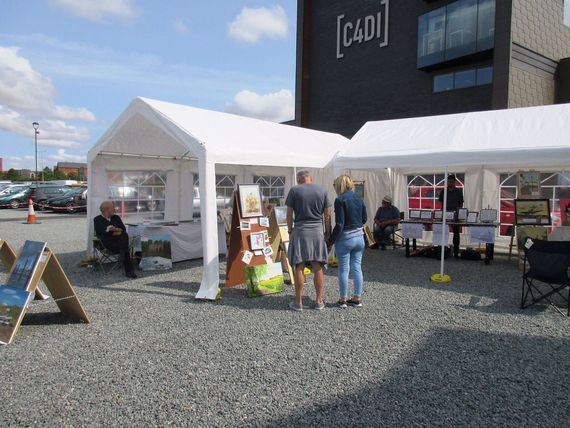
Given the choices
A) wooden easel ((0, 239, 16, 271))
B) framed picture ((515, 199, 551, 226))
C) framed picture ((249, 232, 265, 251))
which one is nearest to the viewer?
wooden easel ((0, 239, 16, 271))

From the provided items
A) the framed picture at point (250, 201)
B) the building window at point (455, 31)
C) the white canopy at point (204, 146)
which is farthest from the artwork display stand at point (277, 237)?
the building window at point (455, 31)

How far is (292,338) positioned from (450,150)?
3906 millimetres

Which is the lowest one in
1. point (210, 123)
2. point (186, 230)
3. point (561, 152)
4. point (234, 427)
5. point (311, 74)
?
point (234, 427)

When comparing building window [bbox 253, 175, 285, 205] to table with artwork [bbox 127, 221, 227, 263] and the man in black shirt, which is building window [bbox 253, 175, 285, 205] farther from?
the man in black shirt

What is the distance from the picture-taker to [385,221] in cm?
942

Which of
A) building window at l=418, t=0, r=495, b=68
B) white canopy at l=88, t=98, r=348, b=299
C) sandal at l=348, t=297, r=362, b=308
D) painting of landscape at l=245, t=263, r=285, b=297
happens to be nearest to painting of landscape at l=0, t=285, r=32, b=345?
white canopy at l=88, t=98, r=348, b=299

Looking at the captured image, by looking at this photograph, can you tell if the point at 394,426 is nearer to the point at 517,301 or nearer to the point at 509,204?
the point at 517,301

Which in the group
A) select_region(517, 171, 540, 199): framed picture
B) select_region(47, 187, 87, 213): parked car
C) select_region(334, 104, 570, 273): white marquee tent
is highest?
select_region(334, 104, 570, 273): white marquee tent

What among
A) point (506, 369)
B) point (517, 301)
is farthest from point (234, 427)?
point (517, 301)

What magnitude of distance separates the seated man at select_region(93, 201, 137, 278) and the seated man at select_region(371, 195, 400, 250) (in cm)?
530

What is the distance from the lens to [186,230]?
7691 millimetres

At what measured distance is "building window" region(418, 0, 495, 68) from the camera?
50.9 feet

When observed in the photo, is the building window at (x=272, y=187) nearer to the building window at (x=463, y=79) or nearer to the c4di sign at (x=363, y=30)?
the building window at (x=463, y=79)

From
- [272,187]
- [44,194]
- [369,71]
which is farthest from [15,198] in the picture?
[272,187]
